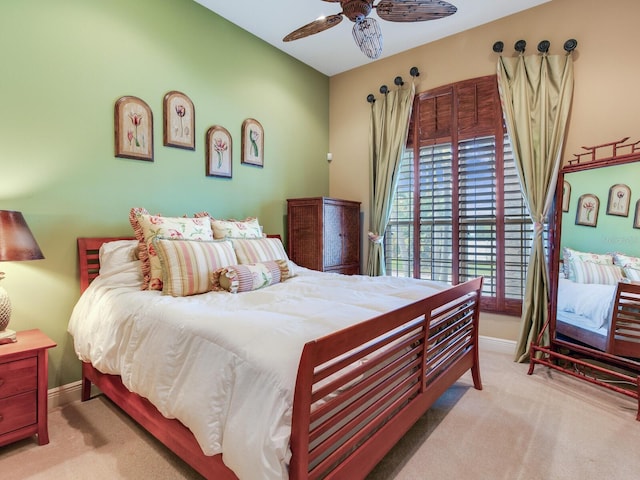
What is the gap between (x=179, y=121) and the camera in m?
2.81

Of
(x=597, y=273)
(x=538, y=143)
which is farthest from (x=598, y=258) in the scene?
(x=538, y=143)

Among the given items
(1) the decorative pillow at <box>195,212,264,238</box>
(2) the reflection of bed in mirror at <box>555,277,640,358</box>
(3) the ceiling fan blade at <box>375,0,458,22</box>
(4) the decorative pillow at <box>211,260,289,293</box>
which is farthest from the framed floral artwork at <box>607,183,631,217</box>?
(1) the decorative pillow at <box>195,212,264,238</box>

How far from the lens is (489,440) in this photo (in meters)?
1.86

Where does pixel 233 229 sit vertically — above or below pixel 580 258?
above

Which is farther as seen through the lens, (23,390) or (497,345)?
(497,345)

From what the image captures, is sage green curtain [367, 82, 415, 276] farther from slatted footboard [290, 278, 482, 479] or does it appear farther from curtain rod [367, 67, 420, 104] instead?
slatted footboard [290, 278, 482, 479]

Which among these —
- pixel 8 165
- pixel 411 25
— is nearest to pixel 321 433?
pixel 8 165

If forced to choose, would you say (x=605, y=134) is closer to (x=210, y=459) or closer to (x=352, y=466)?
(x=352, y=466)

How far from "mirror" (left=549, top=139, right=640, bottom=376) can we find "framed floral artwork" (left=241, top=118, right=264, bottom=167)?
2.69m

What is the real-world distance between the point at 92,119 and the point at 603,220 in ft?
12.1

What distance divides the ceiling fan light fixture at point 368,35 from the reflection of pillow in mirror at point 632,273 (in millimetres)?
2273

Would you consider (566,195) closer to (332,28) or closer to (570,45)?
(570,45)

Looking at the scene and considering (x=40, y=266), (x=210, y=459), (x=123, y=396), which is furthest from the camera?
(x=40, y=266)

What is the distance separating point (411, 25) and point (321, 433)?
3.53m
